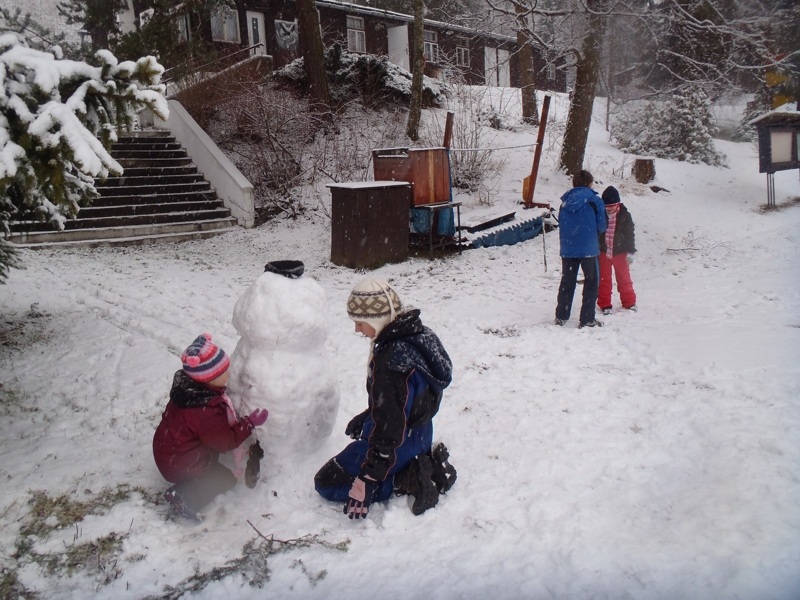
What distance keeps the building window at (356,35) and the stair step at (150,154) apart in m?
14.2

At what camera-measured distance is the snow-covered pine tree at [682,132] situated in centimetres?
1692

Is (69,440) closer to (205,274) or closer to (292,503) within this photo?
(292,503)

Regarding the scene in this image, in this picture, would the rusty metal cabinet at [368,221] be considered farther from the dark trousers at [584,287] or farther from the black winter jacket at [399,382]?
the black winter jacket at [399,382]

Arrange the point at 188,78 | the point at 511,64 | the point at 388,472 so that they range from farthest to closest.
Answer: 1. the point at 511,64
2. the point at 188,78
3. the point at 388,472

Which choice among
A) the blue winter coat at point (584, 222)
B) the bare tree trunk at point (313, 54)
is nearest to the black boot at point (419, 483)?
the blue winter coat at point (584, 222)

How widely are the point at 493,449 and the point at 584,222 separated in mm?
3052

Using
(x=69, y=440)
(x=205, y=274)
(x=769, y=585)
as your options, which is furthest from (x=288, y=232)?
(x=769, y=585)

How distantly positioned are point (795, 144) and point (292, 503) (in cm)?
1445

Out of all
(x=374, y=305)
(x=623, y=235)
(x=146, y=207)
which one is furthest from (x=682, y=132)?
(x=374, y=305)

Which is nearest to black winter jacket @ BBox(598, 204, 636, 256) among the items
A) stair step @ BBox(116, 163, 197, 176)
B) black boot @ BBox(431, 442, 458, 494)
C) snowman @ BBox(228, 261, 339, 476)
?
black boot @ BBox(431, 442, 458, 494)

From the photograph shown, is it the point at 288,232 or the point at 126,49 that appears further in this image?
the point at 126,49

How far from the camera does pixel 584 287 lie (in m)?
6.02

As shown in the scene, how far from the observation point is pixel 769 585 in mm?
2332

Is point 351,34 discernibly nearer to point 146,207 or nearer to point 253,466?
point 146,207
